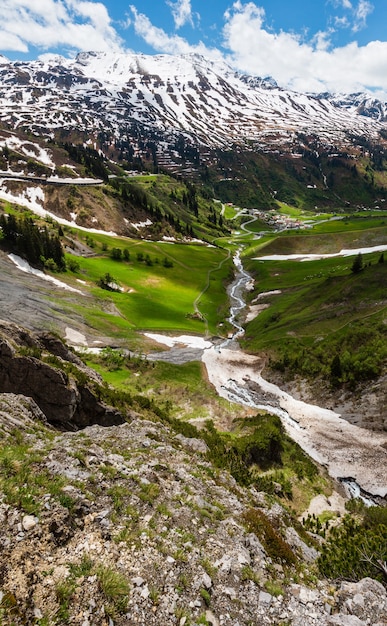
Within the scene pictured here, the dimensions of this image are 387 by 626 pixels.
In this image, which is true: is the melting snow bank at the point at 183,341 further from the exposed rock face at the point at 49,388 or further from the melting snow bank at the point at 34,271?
the exposed rock face at the point at 49,388

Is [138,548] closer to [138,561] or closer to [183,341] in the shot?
[138,561]

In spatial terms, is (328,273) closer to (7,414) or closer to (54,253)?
(54,253)

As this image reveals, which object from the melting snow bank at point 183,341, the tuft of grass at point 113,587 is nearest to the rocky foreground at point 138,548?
the tuft of grass at point 113,587

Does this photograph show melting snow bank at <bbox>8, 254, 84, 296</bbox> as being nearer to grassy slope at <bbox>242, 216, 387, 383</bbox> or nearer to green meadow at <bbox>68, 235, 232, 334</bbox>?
green meadow at <bbox>68, 235, 232, 334</bbox>

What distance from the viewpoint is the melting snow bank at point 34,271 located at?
92500 mm

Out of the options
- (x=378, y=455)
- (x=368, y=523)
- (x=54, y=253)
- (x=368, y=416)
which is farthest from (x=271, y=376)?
(x=54, y=253)

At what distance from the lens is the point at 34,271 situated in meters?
93.8

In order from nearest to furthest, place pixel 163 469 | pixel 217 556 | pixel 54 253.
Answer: pixel 217 556, pixel 163 469, pixel 54 253

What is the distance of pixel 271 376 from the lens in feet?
227

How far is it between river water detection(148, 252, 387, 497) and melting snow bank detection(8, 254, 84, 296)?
100 ft

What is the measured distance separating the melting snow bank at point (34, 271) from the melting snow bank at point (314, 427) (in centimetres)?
4350

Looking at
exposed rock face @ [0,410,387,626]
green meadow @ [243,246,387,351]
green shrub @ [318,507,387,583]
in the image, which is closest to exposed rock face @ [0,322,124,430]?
exposed rock face @ [0,410,387,626]

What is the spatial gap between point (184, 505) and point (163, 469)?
3518 mm

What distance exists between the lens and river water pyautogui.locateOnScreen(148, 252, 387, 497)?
4281cm
